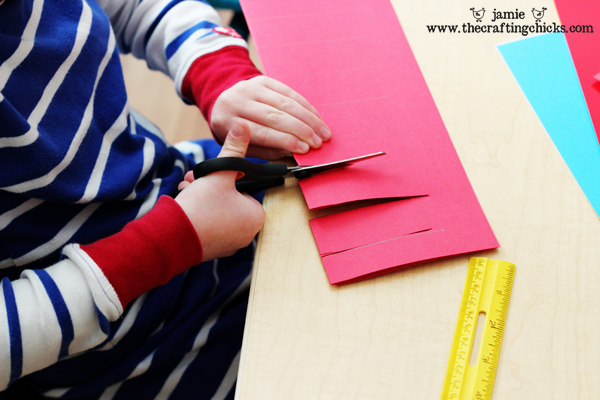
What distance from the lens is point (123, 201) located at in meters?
0.61

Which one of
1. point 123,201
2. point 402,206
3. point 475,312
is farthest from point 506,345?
point 123,201

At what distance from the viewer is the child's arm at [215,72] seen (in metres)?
0.54

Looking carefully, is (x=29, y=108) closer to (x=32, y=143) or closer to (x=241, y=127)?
(x=32, y=143)

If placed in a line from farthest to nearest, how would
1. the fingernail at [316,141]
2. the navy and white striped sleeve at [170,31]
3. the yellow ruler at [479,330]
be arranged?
the navy and white striped sleeve at [170,31] < the fingernail at [316,141] < the yellow ruler at [479,330]

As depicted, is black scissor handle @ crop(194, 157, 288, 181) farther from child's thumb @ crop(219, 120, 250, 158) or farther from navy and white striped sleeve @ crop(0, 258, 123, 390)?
navy and white striped sleeve @ crop(0, 258, 123, 390)

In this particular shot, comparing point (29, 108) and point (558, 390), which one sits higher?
point (29, 108)

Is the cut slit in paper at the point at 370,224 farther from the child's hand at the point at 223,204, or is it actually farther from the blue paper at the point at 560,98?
the blue paper at the point at 560,98

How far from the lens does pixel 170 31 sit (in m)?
0.69

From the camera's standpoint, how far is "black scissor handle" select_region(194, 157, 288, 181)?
0.50 m

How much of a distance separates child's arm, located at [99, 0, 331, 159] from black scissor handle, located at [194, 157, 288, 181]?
0.04 m

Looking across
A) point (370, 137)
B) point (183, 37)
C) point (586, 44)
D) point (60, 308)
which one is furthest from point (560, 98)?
point (60, 308)

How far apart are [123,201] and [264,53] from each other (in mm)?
260

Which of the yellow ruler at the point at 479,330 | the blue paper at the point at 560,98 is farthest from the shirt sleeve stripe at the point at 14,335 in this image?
the blue paper at the point at 560,98

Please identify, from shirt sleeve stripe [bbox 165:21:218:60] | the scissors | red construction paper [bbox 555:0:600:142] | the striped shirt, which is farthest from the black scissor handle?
red construction paper [bbox 555:0:600:142]
